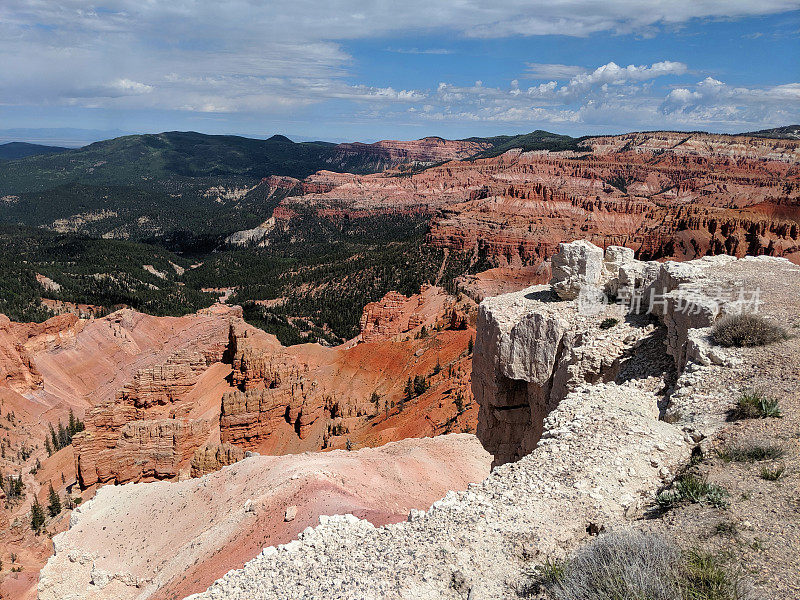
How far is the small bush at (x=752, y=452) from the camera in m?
7.23

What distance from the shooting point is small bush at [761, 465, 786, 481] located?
6.78 metres

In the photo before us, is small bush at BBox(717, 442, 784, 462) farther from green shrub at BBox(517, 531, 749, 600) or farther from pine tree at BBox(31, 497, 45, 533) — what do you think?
pine tree at BBox(31, 497, 45, 533)

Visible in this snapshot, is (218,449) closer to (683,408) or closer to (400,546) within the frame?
(400,546)

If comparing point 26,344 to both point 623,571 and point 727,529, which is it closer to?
point 623,571

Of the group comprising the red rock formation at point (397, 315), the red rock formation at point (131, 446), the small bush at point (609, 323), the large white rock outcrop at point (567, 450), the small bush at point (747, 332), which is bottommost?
the red rock formation at point (131, 446)

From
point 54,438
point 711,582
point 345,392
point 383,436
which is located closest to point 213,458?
point 383,436

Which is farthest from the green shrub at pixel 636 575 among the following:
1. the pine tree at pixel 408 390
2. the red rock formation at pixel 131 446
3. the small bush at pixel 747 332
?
the pine tree at pixel 408 390

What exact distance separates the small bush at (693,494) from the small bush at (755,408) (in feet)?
6.11

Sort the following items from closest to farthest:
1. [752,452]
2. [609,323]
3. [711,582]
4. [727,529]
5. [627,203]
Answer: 1. [711,582]
2. [727,529]
3. [752,452]
4. [609,323]
5. [627,203]

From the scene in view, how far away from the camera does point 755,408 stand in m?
8.09

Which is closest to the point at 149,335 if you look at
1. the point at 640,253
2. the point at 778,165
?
the point at 640,253

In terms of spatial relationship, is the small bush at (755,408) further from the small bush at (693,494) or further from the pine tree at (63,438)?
the pine tree at (63,438)

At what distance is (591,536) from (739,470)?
2516mm

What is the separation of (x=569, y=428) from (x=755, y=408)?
3.08 m
